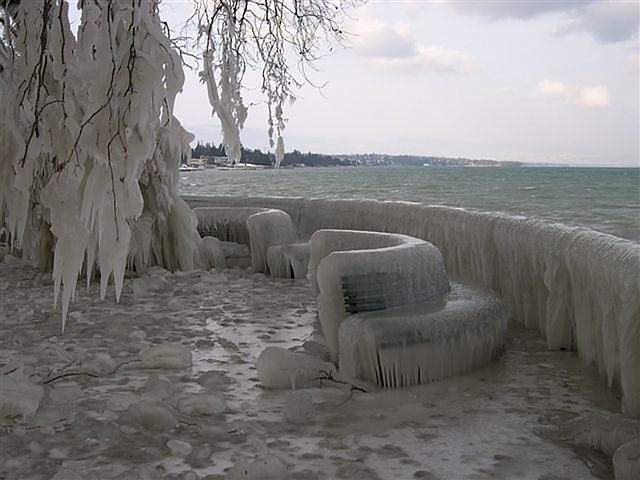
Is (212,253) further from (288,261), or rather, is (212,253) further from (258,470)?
(258,470)

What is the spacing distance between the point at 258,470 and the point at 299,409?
78 centimetres

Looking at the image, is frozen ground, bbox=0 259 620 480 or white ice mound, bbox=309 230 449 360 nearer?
frozen ground, bbox=0 259 620 480

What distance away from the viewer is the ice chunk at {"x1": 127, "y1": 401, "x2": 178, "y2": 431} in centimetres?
327

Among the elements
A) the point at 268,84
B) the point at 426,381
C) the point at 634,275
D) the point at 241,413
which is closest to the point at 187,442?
the point at 241,413

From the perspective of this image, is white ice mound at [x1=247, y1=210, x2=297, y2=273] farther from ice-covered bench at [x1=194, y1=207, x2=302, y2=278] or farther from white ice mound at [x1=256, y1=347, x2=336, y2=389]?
white ice mound at [x1=256, y1=347, x2=336, y2=389]

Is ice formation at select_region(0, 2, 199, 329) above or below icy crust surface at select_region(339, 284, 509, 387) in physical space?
above

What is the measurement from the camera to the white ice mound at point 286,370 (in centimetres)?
394

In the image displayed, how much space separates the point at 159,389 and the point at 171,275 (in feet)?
13.2

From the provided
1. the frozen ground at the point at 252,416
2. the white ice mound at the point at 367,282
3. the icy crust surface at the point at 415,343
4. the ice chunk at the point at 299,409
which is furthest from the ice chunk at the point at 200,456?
the white ice mound at the point at 367,282

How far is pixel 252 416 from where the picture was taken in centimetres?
347

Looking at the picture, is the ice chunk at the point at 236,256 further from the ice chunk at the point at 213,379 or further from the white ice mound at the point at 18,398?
the white ice mound at the point at 18,398

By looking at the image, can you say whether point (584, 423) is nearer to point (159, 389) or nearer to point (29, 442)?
point (159, 389)

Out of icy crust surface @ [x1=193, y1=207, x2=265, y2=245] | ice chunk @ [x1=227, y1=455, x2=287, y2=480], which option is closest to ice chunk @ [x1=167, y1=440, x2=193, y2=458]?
ice chunk @ [x1=227, y1=455, x2=287, y2=480]

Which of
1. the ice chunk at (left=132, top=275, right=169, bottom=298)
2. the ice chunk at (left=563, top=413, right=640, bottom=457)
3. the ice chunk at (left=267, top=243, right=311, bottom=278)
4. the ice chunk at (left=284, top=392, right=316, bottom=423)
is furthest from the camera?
the ice chunk at (left=267, top=243, right=311, bottom=278)
